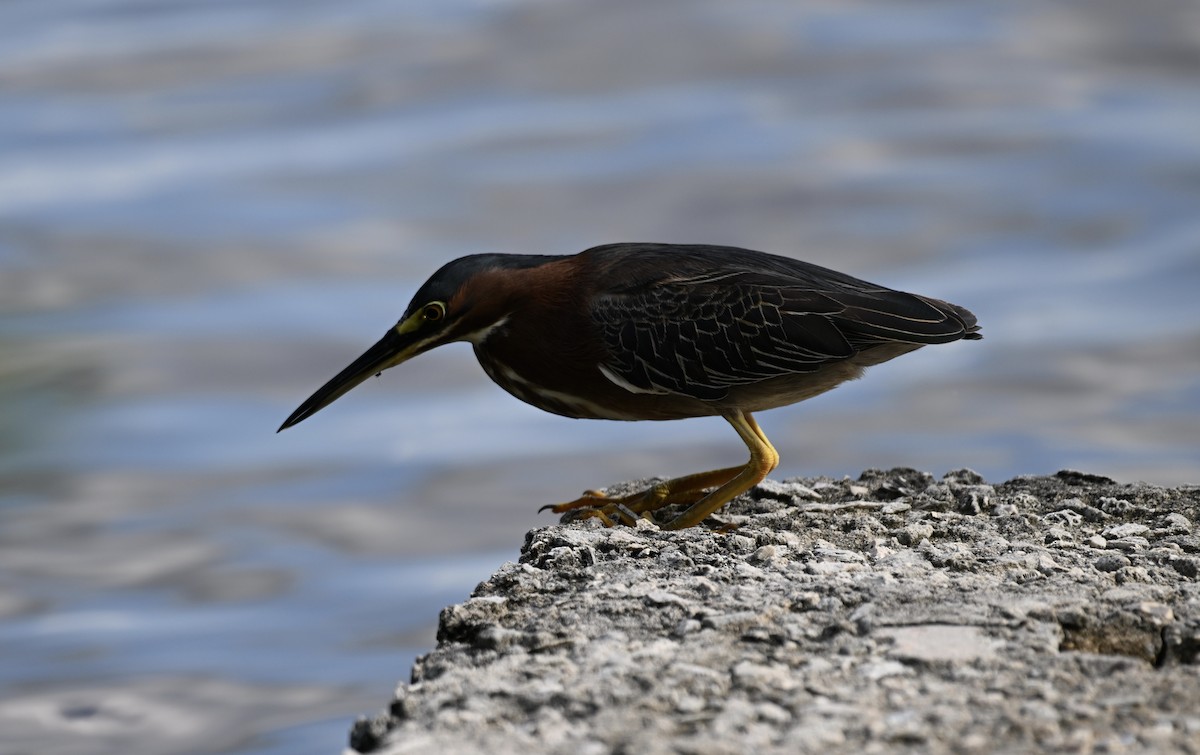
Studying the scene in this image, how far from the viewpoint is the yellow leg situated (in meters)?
4.93

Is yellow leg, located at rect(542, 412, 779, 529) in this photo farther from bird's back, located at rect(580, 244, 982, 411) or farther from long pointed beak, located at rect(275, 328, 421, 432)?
Result: long pointed beak, located at rect(275, 328, 421, 432)

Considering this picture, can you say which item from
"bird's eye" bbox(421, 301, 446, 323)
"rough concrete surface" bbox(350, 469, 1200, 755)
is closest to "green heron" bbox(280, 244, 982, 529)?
"bird's eye" bbox(421, 301, 446, 323)

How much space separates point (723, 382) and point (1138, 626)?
84.0 inches

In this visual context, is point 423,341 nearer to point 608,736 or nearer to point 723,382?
point 723,382

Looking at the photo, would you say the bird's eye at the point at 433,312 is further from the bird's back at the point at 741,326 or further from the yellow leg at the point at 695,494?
the yellow leg at the point at 695,494

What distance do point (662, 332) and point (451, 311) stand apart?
77 cm

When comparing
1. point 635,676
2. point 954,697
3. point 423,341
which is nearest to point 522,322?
point 423,341

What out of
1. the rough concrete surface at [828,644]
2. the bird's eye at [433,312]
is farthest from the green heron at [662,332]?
the rough concrete surface at [828,644]

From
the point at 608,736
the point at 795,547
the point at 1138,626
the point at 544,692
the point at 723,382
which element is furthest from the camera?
the point at 723,382

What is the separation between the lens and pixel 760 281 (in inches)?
213

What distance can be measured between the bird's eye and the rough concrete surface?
3.66 feet

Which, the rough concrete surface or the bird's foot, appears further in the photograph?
the bird's foot

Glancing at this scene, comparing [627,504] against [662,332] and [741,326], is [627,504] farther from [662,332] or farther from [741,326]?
[741,326]

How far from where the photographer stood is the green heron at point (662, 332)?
526cm
